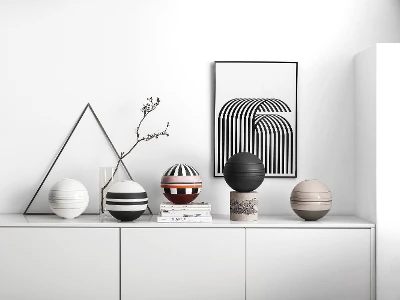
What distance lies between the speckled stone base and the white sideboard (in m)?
0.10

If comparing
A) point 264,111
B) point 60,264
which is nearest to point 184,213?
point 60,264

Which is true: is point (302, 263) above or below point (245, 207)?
below

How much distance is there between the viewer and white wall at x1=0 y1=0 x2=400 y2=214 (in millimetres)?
3107

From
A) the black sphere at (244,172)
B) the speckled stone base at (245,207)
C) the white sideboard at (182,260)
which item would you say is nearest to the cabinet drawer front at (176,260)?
the white sideboard at (182,260)

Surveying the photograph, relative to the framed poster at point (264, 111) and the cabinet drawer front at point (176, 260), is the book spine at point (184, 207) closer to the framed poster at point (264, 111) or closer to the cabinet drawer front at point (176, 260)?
the cabinet drawer front at point (176, 260)

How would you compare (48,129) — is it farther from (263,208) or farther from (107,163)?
(263,208)

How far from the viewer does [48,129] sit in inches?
122

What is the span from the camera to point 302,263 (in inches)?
106

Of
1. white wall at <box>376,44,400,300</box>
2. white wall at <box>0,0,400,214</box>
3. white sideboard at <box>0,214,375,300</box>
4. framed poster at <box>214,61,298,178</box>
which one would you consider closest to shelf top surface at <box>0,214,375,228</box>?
white sideboard at <box>0,214,375,300</box>

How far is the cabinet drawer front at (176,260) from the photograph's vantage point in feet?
8.85

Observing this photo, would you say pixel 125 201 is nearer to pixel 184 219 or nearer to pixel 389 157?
pixel 184 219
